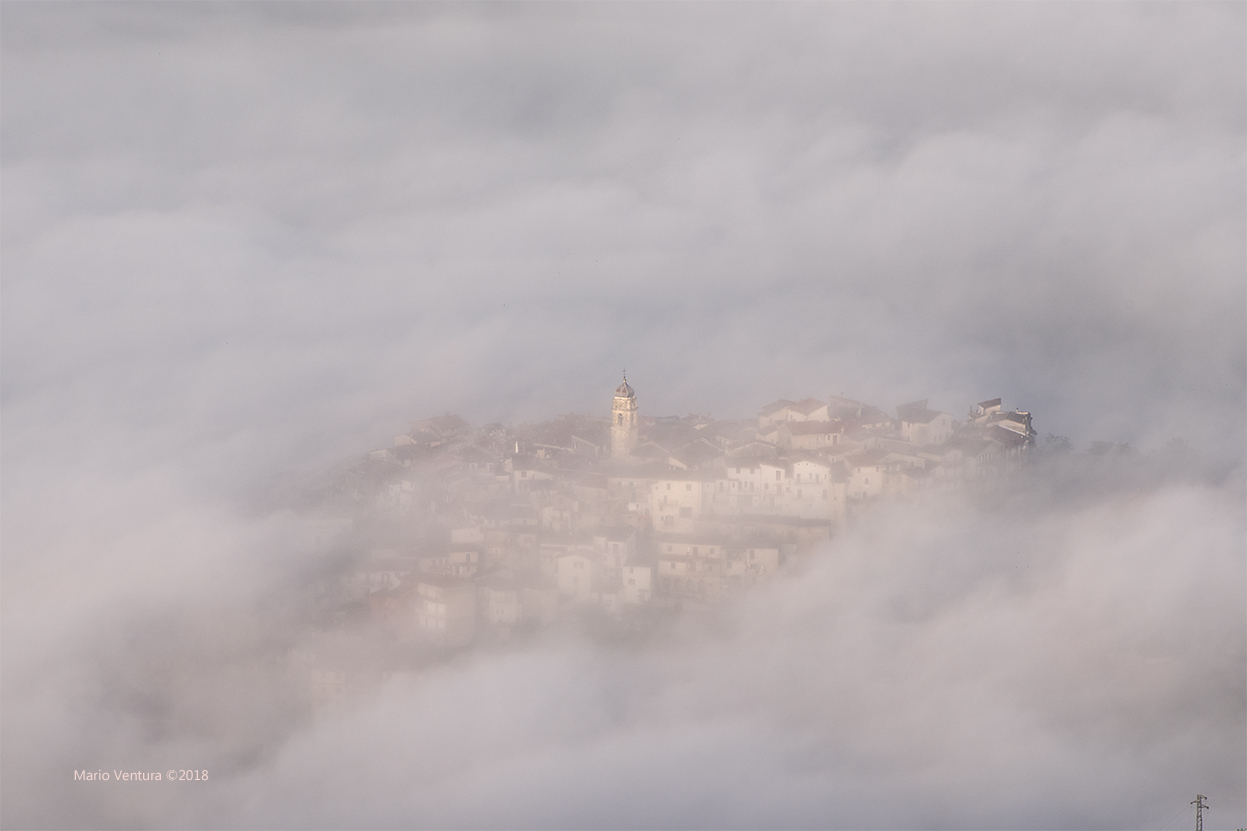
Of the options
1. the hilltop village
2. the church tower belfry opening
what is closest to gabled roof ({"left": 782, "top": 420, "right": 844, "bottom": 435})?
the hilltop village

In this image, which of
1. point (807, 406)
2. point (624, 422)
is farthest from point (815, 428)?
point (624, 422)

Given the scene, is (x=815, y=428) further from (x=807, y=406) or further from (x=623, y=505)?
(x=623, y=505)

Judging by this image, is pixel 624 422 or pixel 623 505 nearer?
pixel 623 505

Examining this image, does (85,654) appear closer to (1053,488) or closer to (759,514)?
(759,514)

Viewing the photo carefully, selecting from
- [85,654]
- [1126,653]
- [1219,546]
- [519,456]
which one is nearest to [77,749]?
[85,654]

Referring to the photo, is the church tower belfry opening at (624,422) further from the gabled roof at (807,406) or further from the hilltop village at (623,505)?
the gabled roof at (807,406)

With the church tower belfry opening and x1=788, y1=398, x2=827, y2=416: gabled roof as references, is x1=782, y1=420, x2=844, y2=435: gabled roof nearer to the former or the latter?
x1=788, y1=398, x2=827, y2=416: gabled roof

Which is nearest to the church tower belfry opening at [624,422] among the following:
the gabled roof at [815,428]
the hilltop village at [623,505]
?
the hilltop village at [623,505]

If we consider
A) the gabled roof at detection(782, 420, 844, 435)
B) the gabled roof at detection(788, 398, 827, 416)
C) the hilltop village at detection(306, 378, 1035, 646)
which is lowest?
the hilltop village at detection(306, 378, 1035, 646)
